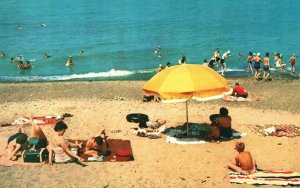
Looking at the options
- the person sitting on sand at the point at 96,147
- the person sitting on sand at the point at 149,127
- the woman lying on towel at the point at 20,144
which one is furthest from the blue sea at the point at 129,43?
the woman lying on towel at the point at 20,144

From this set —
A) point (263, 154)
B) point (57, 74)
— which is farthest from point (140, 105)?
point (57, 74)

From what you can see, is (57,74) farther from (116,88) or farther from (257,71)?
(257,71)

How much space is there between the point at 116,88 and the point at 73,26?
1957 inches

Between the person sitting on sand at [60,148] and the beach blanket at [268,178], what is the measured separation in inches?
191

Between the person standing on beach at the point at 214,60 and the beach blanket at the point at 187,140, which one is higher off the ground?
the person standing on beach at the point at 214,60

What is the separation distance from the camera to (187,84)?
13.5m

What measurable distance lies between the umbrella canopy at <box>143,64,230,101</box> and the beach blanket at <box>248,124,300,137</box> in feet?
10.2

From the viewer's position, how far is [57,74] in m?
37.1

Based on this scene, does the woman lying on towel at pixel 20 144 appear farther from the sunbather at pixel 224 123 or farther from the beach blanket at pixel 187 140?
the sunbather at pixel 224 123

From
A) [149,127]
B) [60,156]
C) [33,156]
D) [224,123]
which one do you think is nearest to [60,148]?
[60,156]

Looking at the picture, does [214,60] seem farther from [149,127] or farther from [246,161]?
[246,161]

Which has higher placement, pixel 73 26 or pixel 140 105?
pixel 73 26

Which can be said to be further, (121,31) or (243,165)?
(121,31)

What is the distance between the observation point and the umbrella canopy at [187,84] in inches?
525
